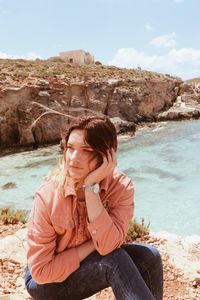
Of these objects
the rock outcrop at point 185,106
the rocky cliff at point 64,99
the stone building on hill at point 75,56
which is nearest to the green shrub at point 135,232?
the rocky cliff at point 64,99

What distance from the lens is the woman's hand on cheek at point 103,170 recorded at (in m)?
2.13

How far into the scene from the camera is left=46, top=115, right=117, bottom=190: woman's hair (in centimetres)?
206

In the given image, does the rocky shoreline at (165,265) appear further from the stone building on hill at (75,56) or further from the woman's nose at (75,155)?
the stone building on hill at (75,56)

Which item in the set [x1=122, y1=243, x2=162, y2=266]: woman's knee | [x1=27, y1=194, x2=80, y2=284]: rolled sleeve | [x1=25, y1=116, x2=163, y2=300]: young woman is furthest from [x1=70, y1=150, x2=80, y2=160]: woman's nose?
[x1=122, y1=243, x2=162, y2=266]: woman's knee

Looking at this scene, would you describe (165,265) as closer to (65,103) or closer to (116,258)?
(116,258)

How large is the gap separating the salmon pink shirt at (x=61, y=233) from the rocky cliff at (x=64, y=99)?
15.9 m

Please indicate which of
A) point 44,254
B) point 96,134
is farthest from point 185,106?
point 44,254

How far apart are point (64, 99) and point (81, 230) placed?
73.4 ft

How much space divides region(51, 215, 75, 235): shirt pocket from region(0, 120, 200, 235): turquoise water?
19.6ft

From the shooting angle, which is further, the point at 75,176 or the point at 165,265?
the point at 165,265

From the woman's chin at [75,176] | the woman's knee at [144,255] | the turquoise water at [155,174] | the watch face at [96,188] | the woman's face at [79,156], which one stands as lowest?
the turquoise water at [155,174]

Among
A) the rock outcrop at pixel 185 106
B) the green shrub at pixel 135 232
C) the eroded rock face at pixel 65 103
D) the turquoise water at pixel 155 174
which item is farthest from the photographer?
the rock outcrop at pixel 185 106

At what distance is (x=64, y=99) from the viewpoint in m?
24.0

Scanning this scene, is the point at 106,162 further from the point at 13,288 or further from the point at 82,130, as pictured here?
the point at 13,288
